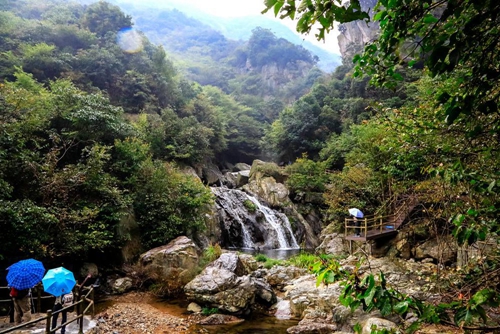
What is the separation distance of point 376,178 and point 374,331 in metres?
13.9

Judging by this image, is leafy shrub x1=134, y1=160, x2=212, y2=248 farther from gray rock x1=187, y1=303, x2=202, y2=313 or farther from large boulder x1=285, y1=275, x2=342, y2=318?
large boulder x1=285, y1=275, x2=342, y2=318

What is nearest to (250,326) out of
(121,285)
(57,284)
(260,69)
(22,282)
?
(57,284)

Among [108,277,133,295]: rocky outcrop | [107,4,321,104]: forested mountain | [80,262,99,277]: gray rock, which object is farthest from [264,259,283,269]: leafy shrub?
[107,4,321,104]: forested mountain

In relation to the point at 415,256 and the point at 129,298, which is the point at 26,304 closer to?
Answer: the point at 129,298

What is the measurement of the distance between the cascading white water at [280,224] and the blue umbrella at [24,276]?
14.5m

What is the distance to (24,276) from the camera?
19.6 ft

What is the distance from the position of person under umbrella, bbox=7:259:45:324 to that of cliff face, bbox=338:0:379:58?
111 feet

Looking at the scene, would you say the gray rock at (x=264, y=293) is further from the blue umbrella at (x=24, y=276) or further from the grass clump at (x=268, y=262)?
the blue umbrella at (x=24, y=276)

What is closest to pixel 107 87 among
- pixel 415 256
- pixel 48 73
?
pixel 48 73

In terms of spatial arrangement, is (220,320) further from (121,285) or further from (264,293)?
(121,285)

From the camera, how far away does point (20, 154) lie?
920cm

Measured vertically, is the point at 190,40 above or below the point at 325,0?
above

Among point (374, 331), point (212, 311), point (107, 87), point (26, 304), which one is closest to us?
point (374, 331)

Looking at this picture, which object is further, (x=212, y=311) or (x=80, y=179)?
(x=80, y=179)
